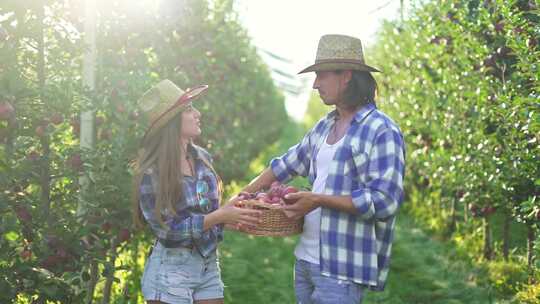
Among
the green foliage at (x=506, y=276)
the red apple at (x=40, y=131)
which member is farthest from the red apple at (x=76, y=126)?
the green foliage at (x=506, y=276)

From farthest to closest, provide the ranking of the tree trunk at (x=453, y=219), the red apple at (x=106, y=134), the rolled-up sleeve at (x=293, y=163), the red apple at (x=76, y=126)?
the tree trunk at (x=453, y=219) → the red apple at (x=106, y=134) → the red apple at (x=76, y=126) → the rolled-up sleeve at (x=293, y=163)

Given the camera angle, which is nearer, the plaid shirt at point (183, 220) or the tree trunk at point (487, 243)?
the plaid shirt at point (183, 220)

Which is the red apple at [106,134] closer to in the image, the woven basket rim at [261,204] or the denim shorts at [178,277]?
the denim shorts at [178,277]

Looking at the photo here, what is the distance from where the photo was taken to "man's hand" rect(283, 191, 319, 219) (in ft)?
11.1

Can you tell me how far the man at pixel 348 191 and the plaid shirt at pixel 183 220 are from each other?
0.45 meters

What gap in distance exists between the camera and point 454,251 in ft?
27.0

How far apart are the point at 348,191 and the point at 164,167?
903 mm

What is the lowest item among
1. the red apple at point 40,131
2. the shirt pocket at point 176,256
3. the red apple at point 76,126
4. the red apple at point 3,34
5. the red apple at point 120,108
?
the shirt pocket at point 176,256

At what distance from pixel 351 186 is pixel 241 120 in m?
10.4

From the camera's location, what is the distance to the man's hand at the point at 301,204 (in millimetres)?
3395

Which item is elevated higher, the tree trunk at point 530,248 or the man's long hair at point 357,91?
Result: the man's long hair at point 357,91

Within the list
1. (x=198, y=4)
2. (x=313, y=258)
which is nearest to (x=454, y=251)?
(x=198, y=4)

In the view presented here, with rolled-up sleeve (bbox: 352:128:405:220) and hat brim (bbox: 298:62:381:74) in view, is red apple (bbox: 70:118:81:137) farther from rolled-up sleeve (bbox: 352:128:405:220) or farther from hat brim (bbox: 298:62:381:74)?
rolled-up sleeve (bbox: 352:128:405:220)

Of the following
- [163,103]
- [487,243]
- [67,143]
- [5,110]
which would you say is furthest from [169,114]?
[487,243]
